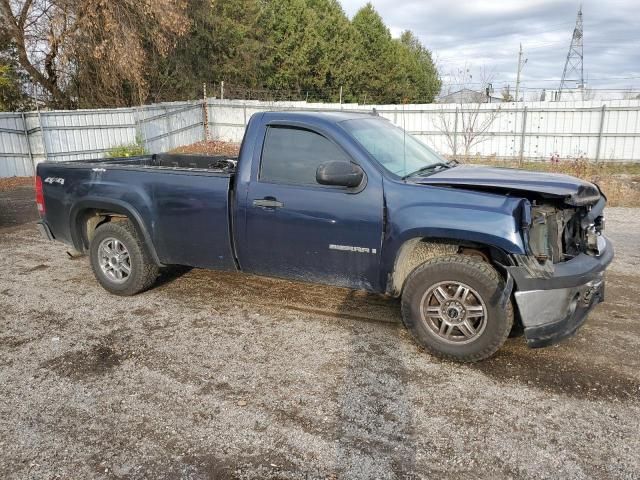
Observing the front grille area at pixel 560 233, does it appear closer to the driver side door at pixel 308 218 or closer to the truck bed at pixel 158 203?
the driver side door at pixel 308 218

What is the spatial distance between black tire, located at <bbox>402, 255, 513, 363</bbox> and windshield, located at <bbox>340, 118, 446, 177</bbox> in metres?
0.88

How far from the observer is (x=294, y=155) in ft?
14.5

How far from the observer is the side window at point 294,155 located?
431 centimetres

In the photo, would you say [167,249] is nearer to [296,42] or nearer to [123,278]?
[123,278]

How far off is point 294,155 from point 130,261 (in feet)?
7.08

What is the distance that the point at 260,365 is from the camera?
12.8ft

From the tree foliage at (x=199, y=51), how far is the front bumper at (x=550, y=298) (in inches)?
674

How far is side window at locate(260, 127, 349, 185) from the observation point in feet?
14.1

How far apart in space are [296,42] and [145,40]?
75.1 feet

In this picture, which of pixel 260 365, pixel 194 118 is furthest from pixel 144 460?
pixel 194 118

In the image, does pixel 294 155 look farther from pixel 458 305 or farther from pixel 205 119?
pixel 205 119

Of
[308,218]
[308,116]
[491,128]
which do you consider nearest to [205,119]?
[491,128]

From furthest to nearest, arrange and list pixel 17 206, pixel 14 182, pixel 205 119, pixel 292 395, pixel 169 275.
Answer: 1. pixel 205 119
2. pixel 14 182
3. pixel 17 206
4. pixel 169 275
5. pixel 292 395

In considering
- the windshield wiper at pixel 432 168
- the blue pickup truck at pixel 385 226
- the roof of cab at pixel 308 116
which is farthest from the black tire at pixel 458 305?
the roof of cab at pixel 308 116
